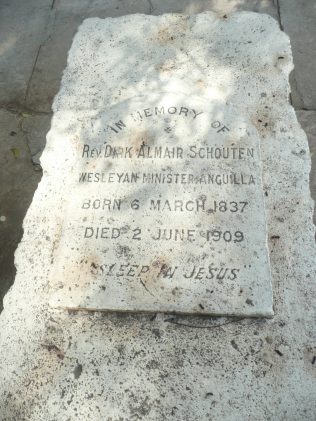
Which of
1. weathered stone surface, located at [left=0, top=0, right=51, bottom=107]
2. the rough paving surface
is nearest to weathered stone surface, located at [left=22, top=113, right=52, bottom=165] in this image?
the rough paving surface

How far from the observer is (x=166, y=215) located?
86.4 inches

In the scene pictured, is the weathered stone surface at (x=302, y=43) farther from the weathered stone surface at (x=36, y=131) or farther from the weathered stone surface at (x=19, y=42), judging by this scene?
the weathered stone surface at (x=19, y=42)

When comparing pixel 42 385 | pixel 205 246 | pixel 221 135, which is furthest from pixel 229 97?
pixel 42 385

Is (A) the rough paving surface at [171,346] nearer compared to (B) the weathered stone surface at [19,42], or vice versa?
(A) the rough paving surface at [171,346]

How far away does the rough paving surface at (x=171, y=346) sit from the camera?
1837 mm

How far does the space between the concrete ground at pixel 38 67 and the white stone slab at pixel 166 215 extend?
1.17ft

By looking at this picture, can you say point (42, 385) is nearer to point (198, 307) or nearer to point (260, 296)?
point (198, 307)

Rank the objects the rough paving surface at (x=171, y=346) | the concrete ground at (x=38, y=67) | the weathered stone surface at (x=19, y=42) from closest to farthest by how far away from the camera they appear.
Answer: the rough paving surface at (x=171, y=346)
the concrete ground at (x=38, y=67)
the weathered stone surface at (x=19, y=42)

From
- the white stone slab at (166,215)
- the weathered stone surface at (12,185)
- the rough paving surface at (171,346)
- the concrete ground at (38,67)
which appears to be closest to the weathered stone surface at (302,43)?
the concrete ground at (38,67)

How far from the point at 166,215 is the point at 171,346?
2.28ft

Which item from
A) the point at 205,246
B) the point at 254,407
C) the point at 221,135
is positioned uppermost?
the point at 221,135

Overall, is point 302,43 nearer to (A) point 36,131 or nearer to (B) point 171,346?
(A) point 36,131

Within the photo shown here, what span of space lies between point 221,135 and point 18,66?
187cm

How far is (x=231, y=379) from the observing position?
1867 mm
